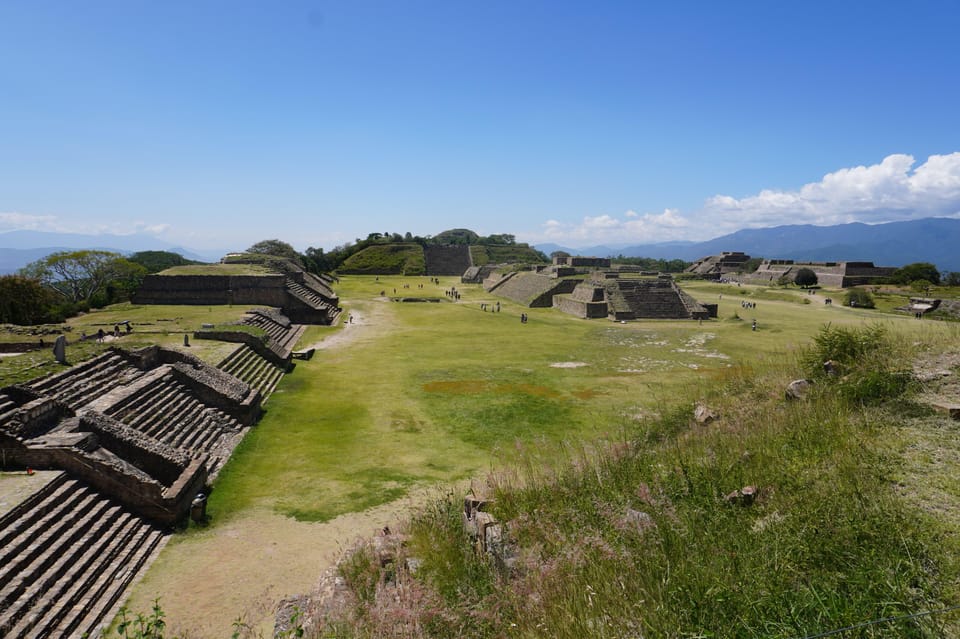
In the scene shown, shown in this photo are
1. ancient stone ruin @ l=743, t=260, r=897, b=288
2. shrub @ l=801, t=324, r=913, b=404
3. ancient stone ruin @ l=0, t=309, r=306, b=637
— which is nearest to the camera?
ancient stone ruin @ l=0, t=309, r=306, b=637

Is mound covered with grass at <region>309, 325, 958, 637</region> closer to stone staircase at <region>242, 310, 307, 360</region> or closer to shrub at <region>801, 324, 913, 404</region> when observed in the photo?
shrub at <region>801, 324, 913, 404</region>

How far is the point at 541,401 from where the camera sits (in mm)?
16281

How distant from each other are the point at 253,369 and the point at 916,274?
63.9 metres

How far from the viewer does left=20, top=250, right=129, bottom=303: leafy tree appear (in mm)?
38344

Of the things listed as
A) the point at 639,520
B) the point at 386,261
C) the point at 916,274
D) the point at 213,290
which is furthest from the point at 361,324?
the point at 916,274

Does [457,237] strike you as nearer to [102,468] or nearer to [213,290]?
[213,290]

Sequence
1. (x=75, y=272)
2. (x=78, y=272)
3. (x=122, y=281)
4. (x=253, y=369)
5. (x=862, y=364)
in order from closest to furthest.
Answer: (x=862, y=364) → (x=253, y=369) → (x=75, y=272) → (x=78, y=272) → (x=122, y=281)

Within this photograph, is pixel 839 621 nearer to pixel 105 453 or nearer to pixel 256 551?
pixel 256 551

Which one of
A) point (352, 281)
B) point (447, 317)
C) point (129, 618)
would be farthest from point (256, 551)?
point (352, 281)

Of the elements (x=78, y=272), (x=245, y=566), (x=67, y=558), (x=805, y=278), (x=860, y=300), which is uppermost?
(x=78, y=272)

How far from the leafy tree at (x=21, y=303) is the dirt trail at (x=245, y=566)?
2382cm

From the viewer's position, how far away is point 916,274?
5091 cm

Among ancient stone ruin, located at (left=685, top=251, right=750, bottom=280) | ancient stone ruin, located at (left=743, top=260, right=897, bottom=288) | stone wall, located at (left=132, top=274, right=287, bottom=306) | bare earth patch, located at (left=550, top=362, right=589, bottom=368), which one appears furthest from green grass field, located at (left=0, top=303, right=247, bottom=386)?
ancient stone ruin, located at (left=685, top=251, right=750, bottom=280)

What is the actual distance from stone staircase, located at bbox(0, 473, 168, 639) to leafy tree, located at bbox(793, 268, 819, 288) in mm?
64168
